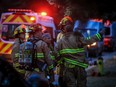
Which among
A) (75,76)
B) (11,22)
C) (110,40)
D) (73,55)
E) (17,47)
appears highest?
(11,22)

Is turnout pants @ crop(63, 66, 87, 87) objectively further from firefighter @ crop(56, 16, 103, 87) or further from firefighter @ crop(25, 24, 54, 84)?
firefighter @ crop(25, 24, 54, 84)

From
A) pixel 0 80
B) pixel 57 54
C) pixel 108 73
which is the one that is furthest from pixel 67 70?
pixel 108 73

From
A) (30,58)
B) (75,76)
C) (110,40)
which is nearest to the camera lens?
(30,58)

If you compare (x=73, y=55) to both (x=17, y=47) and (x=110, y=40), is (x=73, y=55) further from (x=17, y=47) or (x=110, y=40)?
(x=110, y=40)

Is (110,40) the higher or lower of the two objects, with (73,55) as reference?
lower

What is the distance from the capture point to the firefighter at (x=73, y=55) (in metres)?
7.92

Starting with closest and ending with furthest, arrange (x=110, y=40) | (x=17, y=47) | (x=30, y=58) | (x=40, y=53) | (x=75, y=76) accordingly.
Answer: (x=30, y=58)
(x=40, y=53)
(x=75, y=76)
(x=17, y=47)
(x=110, y=40)

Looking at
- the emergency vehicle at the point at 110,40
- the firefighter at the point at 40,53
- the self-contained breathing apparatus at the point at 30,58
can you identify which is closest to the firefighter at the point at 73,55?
the firefighter at the point at 40,53

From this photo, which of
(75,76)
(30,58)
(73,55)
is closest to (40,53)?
(30,58)

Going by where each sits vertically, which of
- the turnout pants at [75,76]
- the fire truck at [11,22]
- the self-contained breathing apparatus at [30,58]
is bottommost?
the turnout pants at [75,76]

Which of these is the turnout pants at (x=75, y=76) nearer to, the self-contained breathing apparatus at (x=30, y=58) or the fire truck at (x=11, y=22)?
the self-contained breathing apparatus at (x=30, y=58)

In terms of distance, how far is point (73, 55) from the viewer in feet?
26.2

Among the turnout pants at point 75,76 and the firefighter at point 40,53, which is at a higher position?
the firefighter at point 40,53

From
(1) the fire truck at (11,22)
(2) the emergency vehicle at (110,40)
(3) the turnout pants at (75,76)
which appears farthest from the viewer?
(2) the emergency vehicle at (110,40)
